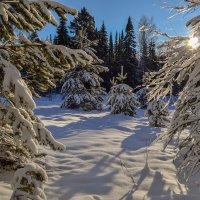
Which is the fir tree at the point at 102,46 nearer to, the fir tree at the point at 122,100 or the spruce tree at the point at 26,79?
the fir tree at the point at 122,100

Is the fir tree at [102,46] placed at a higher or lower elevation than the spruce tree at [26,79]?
higher

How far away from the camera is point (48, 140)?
335 centimetres

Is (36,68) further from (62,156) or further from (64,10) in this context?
(62,156)

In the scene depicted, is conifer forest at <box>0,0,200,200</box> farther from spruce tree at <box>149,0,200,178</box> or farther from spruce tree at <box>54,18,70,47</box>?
spruce tree at <box>54,18,70,47</box>

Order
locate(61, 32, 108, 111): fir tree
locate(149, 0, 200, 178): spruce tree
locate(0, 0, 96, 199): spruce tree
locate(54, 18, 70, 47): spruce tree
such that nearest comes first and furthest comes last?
1. locate(0, 0, 96, 199): spruce tree
2. locate(149, 0, 200, 178): spruce tree
3. locate(61, 32, 108, 111): fir tree
4. locate(54, 18, 70, 47): spruce tree

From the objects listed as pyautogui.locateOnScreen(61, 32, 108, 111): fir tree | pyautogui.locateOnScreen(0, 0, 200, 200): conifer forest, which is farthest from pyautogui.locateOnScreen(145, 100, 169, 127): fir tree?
pyautogui.locateOnScreen(61, 32, 108, 111): fir tree

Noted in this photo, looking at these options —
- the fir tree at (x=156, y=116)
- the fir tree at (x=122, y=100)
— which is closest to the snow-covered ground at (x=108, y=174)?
the fir tree at (x=156, y=116)

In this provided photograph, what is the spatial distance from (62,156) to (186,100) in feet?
9.57

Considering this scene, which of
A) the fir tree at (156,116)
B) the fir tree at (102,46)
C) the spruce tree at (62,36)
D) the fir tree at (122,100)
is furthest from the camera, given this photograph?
the fir tree at (102,46)

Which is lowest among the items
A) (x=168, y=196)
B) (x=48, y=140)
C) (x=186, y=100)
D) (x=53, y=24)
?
(x=168, y=196)

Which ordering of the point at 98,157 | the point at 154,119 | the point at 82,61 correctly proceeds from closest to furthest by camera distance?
the point at 82,61
the point at 98,157
the point at 154,119

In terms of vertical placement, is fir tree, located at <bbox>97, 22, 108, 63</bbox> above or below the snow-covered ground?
above

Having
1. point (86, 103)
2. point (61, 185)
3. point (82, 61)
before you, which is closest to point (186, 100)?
point (82, 61)

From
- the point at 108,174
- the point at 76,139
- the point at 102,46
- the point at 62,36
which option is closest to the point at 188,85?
the point at 108,174
